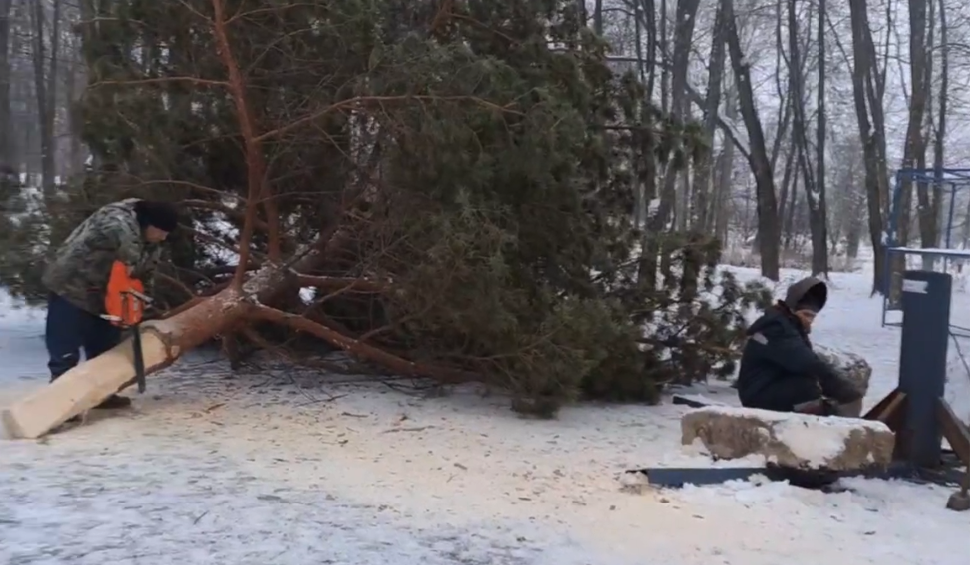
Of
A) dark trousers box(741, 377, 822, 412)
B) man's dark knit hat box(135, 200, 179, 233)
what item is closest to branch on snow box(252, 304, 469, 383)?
man's dark knit hat box(135, 200, 179, 233)

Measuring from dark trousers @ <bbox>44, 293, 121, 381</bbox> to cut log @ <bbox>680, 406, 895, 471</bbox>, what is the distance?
4013 mm

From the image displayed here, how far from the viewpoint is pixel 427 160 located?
6.55m

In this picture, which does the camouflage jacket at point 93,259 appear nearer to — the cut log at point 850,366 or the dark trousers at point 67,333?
the dark trousers at point 67,333

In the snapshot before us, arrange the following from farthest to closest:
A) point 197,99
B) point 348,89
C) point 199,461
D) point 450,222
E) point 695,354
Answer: point 695,354, point 197,99, point 348,89, point 450,222, point 199,461

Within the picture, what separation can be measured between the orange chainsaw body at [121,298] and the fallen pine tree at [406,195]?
0.22 meters

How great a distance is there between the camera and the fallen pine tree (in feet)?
21.6

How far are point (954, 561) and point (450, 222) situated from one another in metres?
3.58

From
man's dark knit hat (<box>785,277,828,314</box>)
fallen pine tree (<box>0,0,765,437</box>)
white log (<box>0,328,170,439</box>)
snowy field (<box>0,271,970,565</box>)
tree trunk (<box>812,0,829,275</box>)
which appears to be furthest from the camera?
tree trunk (<box>812,0,829,275</box>)

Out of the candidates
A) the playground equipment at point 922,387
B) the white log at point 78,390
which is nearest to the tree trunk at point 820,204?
the playground equipment at point 922,387

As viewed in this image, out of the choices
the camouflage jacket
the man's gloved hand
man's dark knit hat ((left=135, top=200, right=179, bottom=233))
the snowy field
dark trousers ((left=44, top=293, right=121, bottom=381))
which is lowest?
the snowy field

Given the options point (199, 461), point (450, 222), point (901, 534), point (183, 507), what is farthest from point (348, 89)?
point (901, 534)

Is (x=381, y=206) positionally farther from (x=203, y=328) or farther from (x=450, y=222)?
(x=203, y=328)

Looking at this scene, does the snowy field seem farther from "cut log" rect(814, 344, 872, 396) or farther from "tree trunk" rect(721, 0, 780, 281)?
"tree trunk" rect(721, 0, 780, 281)

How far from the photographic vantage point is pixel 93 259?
5992 mm
